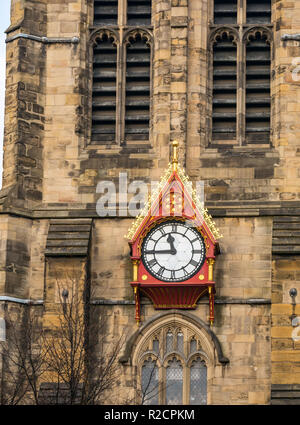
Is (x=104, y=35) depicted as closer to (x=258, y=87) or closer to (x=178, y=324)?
(x=258, y=87)

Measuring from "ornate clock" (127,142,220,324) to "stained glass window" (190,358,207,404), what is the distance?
1072mm

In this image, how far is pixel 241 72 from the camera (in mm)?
43781

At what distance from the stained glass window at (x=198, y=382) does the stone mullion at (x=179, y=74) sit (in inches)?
193

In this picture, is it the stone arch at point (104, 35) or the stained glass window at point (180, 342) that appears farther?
the stone arch at point (104, 35)

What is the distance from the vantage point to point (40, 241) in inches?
1668

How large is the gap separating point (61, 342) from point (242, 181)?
601cm

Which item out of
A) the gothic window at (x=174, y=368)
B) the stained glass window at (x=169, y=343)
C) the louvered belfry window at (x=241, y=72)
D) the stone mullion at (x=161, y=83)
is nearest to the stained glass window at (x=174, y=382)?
the gothic window at (x=174, y=368)

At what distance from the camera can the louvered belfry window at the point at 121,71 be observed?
143 ft

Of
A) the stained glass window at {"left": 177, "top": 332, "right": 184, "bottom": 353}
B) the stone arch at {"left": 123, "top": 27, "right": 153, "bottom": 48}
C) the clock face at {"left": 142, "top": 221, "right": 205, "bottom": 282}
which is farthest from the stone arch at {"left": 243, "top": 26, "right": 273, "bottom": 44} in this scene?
the stained glass window at {"left": 177, "top": 332, "right": 184, "bottom": 353}

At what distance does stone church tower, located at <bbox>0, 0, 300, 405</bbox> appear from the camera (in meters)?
41.1

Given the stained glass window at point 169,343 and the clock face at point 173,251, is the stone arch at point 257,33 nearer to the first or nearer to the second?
the clock face at point 173,251

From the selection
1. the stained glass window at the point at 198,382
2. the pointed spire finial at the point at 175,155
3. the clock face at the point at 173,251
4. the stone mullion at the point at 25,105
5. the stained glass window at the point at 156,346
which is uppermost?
the stone mullion at the point at 25,105

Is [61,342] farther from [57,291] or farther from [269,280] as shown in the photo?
[269,280]

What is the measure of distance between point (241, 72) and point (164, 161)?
2.95m
